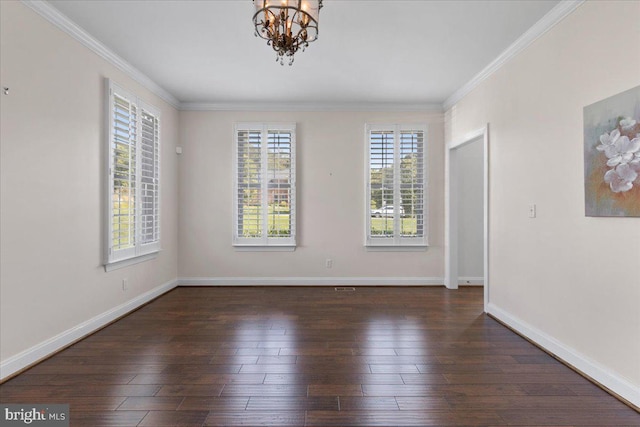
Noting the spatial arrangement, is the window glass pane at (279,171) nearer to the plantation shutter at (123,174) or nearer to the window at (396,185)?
the window at (396,185)

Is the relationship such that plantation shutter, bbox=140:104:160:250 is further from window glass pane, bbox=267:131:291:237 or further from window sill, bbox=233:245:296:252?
window glass pane, bbox=267:131:291:237

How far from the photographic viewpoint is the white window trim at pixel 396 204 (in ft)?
17.5

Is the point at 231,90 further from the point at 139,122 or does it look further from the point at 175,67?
the point at 139,122

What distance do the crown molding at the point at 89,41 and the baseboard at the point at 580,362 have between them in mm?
4956

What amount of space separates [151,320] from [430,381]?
117 inches

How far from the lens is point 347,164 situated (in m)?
5.37

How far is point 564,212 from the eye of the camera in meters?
2.79

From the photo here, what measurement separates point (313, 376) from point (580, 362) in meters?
2.00

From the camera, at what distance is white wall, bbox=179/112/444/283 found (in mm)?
5363

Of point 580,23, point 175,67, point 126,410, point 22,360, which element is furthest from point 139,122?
point 580,23

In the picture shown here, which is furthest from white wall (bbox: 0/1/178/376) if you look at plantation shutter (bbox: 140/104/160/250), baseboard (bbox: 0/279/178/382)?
plantation shutter (bbox: 140/104/160/250)

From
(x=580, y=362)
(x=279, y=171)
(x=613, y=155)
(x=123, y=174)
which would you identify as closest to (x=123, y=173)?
(x=123, y=174)

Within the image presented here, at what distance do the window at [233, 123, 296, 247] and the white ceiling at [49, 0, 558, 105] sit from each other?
627 mm

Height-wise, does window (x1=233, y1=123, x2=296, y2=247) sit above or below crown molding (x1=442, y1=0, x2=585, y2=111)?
below
